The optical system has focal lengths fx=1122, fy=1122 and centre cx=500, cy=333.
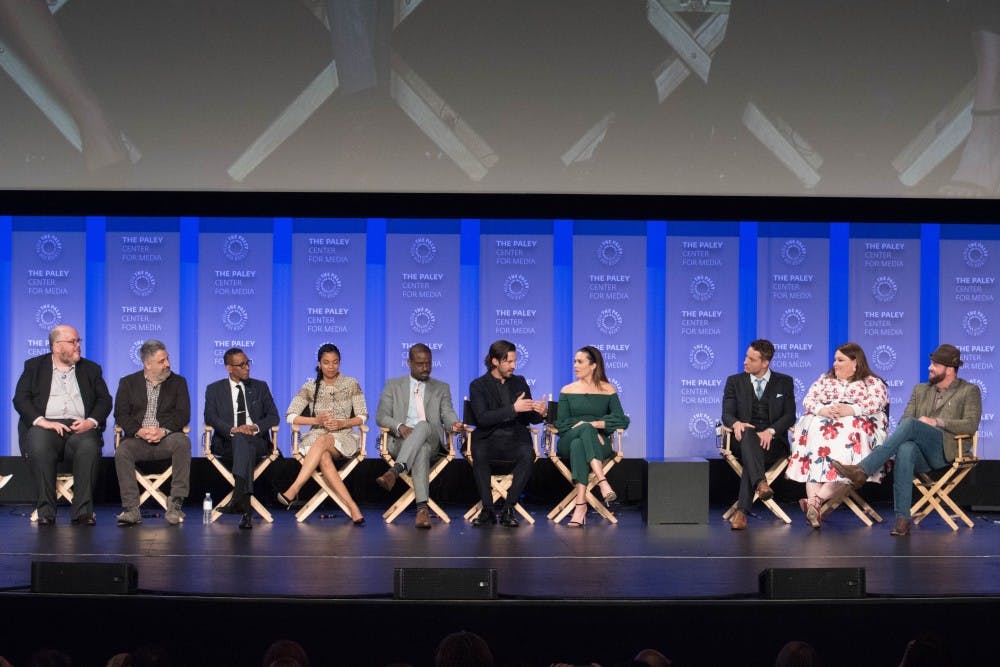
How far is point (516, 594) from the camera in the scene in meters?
4.15

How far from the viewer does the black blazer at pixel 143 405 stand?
6.80 meters

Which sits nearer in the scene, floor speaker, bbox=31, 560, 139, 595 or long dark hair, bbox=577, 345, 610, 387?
floor speaker, bbox=31, 560, 139, 595

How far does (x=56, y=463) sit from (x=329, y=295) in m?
2.22

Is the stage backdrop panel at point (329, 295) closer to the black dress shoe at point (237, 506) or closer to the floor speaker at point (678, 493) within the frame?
the black dress shoe at point (237, 506)

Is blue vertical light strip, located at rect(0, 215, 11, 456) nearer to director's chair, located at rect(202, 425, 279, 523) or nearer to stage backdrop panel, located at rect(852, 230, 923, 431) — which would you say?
director's chair, located at rect(202, 425, 279, 523)

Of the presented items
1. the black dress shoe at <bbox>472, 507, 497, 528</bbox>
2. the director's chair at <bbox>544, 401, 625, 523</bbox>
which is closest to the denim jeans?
the director's chair at <bbox>544, 401, 625, 523</bbox>

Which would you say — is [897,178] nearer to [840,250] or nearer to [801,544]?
[840,250]

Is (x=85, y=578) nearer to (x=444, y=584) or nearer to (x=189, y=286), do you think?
(x=444, y=584)

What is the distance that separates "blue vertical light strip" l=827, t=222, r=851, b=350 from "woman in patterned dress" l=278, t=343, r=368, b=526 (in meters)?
3.54

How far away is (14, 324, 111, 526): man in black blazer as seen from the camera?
6.63 m

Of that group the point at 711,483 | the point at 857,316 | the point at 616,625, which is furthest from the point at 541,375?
the point at 616,625

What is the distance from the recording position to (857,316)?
26.8 ft

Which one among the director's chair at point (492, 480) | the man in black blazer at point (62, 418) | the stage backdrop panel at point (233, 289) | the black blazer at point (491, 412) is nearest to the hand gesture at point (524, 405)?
the black blazer at point (491, 412)

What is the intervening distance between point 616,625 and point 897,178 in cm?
525
